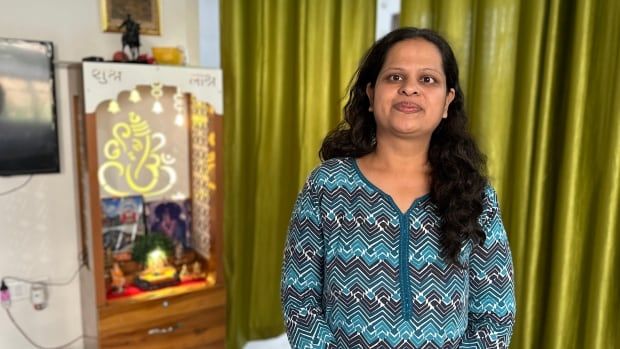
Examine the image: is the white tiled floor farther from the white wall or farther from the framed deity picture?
the framed deity picture

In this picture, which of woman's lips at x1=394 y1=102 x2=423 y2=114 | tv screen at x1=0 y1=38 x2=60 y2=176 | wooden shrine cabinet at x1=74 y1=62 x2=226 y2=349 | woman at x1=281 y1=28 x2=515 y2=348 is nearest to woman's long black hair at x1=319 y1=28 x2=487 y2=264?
woman at x1=281 y1=28 x2=515 y2=348

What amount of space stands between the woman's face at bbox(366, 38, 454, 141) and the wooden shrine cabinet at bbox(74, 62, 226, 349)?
1.25 m

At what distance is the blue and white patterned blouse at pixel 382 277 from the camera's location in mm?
1014

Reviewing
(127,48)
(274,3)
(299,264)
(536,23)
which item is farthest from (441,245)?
(127,48)

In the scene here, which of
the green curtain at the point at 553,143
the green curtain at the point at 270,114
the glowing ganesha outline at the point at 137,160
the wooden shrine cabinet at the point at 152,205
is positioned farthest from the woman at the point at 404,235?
the glowing ganesha outline at the point at 137,160

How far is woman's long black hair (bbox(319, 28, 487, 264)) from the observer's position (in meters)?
1.03

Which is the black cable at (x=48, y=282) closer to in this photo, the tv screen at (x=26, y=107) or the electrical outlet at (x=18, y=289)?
the electrical outlet at (x=18, y=289)

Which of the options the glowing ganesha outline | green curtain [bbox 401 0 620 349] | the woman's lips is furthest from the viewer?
the glowing ganesha outline

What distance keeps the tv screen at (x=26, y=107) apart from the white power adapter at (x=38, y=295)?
52cm

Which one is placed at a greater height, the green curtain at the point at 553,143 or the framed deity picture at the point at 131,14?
the framed deity picture at the point at 131,14

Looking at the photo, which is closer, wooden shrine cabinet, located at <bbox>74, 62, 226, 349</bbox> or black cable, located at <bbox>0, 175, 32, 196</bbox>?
wooden shrine cabinet, located at <bbox>74, 62, 226, 349</bbox>

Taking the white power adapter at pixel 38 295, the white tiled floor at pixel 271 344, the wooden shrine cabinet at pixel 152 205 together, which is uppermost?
the wooden shrine cabinet at pixel 152 205

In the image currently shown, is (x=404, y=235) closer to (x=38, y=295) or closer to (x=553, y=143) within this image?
(x=553, y=143)

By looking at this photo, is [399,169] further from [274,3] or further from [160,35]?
[160,35]
